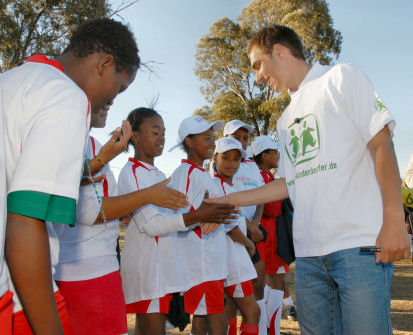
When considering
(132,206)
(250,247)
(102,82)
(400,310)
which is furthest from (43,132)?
(400,310)

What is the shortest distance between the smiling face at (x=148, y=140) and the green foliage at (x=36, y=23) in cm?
715

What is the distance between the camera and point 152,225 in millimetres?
2686

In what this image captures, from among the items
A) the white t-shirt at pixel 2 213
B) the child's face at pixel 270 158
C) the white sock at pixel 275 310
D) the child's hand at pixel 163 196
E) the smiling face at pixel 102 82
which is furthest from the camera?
the child's face at pixel 270 158

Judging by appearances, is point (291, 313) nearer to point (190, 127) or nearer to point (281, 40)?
point (190, 127)

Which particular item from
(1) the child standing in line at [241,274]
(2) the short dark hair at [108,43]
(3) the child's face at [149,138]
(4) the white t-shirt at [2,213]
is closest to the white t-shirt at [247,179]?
(1) the child standing in line at [241,274]

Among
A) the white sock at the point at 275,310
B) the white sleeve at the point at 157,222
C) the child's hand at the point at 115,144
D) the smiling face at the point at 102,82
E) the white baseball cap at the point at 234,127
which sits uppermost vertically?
the white baseball cap at the point at 234,127

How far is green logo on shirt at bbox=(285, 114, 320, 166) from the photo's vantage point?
1.94m

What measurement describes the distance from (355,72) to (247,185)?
9.02 feet

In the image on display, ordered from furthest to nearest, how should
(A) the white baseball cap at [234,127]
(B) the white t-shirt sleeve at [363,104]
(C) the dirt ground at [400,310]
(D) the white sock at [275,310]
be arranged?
(A) the white baseball cap at [234,127], (C) the dirt ground at [400,310], (D) the white sock at [275,310], (B) the white t-shirt sleeve at [363,104]

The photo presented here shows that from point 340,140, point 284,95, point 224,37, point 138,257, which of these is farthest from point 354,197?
point 224,37

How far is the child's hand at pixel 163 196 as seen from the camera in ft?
7.25

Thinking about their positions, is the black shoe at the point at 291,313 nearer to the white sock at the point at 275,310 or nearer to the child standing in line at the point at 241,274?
the white sock at the point at 275,310

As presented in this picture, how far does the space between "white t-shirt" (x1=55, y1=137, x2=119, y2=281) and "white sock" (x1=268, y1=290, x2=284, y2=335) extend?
105 inches

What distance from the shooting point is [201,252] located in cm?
325
